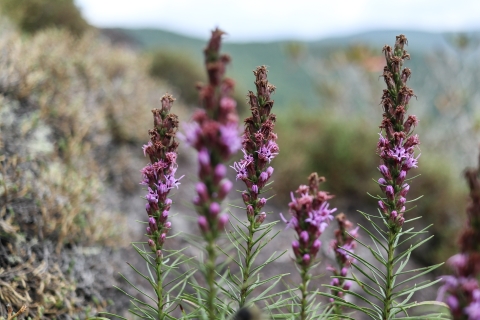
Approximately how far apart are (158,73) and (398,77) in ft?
47.7

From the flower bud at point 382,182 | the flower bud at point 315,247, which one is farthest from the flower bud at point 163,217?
the flower bud at point 382,182

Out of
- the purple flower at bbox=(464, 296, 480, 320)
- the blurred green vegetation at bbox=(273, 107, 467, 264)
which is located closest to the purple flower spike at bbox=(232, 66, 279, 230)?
the purple flower at bbox=(464, 296, 480, 320)

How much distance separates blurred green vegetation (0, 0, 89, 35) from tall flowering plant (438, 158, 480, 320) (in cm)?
952

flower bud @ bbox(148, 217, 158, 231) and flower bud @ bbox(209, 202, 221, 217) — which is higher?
flower bud @ bbox(209, 202, 221, 217)

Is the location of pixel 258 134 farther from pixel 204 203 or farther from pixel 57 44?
pixel 57 44

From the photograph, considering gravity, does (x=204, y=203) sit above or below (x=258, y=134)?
below

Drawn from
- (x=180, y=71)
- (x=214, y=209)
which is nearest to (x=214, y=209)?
(x=214, y=209)

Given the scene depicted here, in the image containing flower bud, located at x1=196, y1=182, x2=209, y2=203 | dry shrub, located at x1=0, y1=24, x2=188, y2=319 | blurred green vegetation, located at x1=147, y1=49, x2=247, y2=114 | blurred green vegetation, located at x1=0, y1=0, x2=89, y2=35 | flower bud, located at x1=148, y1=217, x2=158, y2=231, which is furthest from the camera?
blurred green vegetation, located at x1=147, y1=49, x2=247, y2=114

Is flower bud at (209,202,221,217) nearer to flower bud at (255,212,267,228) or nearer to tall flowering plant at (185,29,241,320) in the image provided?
tall flowering plant at (185,29,241,320)

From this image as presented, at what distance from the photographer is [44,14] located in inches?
420

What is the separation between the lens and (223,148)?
1.22 m

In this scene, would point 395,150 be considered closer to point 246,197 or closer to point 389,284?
point 389,284

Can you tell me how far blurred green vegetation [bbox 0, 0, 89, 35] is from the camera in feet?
28.8

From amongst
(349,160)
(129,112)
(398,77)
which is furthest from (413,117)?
(349,160)
